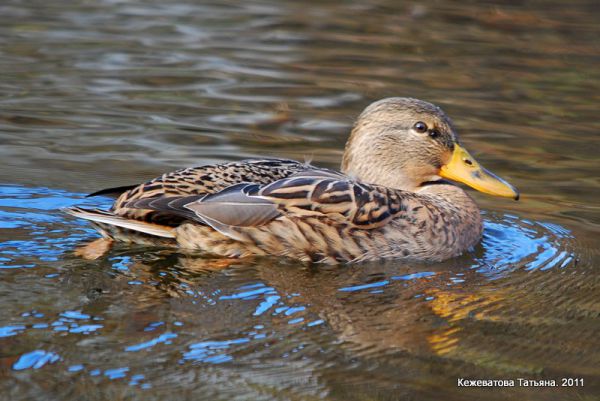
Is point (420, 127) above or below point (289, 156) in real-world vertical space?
above

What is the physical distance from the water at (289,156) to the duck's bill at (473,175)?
36 cm

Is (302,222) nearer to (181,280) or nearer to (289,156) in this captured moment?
(181,280)

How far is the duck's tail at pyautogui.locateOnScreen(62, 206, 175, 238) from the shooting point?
6.57m

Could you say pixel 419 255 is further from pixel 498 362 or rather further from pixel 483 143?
pixel 483 143

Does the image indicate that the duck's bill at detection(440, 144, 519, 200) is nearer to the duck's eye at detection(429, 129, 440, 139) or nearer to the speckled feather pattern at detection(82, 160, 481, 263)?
the duck's eye at detection(429, 129, 440, 139)

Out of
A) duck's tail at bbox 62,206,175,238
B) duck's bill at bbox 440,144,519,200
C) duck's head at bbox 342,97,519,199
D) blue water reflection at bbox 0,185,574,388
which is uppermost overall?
duck's head at bbox 342,97,519,199

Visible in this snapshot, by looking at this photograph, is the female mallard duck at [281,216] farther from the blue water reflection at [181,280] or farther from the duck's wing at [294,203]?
the blue water reflection at [181,280]

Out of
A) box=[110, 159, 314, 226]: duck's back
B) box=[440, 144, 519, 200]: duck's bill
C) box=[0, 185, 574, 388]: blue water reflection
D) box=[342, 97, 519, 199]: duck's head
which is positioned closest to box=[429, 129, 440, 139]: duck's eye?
box=[342, 97, 519, 199]: duck's head

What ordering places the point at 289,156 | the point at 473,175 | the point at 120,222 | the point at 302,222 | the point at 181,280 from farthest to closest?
the point at 289,156
the point at 473,175
the point at 302,222
the point at 120,222
the point at 181,280

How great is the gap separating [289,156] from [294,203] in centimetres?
275

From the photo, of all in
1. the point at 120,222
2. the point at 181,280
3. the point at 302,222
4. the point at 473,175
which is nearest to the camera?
the point at 181,280

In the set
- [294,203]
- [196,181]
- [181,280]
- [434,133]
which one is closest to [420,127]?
[434,133]

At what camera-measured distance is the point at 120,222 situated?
21.5 ft

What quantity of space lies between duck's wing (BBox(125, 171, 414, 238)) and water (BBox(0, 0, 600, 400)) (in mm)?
290
